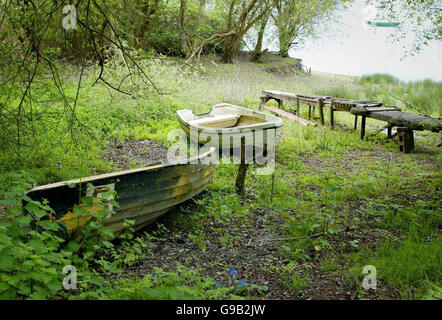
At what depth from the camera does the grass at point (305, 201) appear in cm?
328

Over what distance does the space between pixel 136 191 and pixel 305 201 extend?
8.19 ft

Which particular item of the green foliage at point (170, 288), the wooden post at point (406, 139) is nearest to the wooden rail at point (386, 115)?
the wooden post at point (406, 139)

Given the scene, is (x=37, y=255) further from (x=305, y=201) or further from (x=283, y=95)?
(x=283, y=95)

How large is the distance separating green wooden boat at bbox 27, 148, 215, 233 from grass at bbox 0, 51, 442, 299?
21 centimetres

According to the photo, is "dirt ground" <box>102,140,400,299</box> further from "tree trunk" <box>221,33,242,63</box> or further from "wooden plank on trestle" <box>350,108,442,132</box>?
"tree trunk" <box>221,33,242,63</box>

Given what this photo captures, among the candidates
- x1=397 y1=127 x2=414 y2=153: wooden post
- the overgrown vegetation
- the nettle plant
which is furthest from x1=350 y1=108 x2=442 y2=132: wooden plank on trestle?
the nettle plant

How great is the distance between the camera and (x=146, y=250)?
4.05 meters

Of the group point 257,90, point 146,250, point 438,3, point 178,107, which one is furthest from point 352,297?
point 257,90

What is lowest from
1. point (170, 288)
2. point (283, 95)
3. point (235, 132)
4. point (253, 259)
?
point (253, 259)

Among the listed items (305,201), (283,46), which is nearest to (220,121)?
(305,201)

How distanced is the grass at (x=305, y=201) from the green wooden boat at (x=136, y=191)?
0.69 feet

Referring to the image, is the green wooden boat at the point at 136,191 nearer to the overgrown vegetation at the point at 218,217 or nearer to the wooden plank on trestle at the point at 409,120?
the overgrown vegetation at the point at 218,217

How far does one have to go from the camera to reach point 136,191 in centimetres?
405
